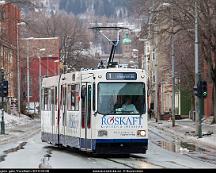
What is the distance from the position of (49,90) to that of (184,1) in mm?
18973

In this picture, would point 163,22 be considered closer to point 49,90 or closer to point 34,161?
point 49,90

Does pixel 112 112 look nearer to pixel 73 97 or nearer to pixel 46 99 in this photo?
pixel 73 97

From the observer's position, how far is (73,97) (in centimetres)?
2612

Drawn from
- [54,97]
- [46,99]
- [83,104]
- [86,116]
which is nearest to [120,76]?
[83,104]

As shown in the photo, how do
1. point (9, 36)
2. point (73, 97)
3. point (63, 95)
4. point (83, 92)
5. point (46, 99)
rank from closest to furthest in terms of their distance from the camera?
point (83, 92)
point (73, 97)
point (63, 95)
point (46, 99)
point (9, 36)

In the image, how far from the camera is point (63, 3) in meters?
189

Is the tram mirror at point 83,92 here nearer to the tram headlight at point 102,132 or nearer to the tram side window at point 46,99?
the tram headlight at point 102,132

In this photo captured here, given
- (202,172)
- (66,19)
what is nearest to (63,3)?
(66,19)

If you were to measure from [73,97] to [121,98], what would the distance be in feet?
8.91

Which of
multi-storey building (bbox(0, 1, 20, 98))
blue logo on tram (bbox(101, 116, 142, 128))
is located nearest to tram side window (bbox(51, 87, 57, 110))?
blue logo on tram (bbox(101, 116, 142, 128))

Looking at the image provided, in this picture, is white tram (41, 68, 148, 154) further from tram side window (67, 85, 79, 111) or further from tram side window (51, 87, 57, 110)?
tram side window (51, 87, 57, 110)

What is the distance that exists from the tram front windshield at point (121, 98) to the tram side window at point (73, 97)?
1.78 m

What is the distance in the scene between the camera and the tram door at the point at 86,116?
2431cm

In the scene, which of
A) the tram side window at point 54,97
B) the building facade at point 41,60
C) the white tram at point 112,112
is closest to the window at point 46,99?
the tram side window at point 54,97
